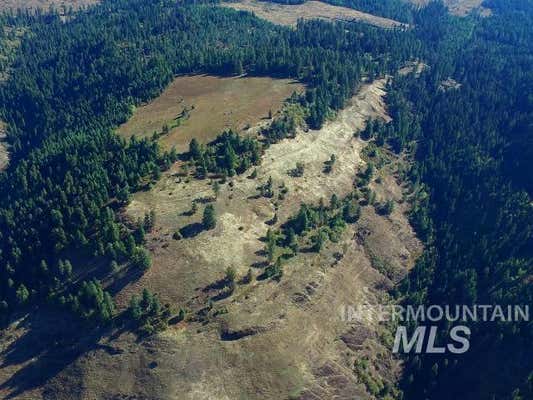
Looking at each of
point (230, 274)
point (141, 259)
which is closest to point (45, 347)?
point (141, 259)

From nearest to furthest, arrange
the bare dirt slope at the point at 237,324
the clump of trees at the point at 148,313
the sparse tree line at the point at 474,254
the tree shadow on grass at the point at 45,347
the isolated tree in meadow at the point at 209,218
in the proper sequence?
the bare dirt slope at the point at 237,324 < the tree shadow on grass at the point at 45,347 < the clump of trees at the point at 148,313 < the sparse tree line at the point at 474,254 < the isolated tree in meadow at the point at 209,218

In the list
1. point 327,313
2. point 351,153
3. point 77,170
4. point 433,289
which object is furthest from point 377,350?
point 77,170

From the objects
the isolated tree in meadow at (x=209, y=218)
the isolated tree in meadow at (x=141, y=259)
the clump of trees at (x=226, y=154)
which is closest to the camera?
the isolated tree in meadow at (x=141, y=259)

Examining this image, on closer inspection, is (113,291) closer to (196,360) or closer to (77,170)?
(196,360)

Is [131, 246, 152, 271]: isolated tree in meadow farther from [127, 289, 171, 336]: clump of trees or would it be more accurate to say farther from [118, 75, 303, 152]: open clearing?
[118, 75, 303, 152]: open clearing

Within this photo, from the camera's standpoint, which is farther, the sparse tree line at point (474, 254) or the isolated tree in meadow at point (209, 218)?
the isolated tree in meadow at point (209, 218)

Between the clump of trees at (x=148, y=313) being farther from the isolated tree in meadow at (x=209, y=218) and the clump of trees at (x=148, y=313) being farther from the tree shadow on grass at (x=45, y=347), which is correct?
the isolated tree in meadow at (x=209, y=218)

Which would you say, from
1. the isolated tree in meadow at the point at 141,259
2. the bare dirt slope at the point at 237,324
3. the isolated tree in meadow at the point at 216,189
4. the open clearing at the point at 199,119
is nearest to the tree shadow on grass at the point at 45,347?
the bare dirt slope at the point at 237,324
